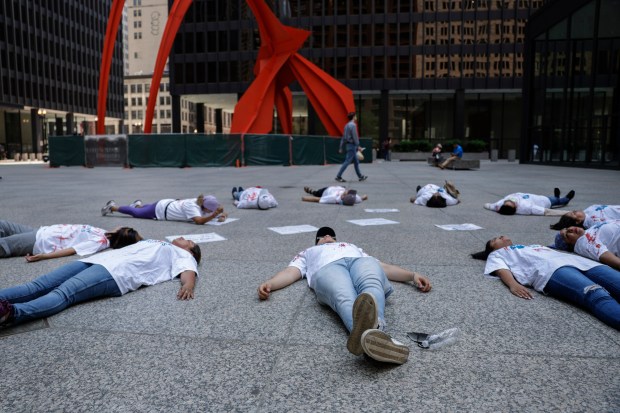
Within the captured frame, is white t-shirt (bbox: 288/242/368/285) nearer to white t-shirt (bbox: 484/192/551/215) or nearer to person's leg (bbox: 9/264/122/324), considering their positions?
person's leg (bbox: 9/264/122/324)

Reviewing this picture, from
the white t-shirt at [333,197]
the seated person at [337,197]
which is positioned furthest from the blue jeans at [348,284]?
the white t-shirt at [333,197]

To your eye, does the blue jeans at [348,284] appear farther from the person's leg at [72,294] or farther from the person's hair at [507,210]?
the person's hair at [507,210]

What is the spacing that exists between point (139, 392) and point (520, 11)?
5097 cm

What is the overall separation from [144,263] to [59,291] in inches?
29.8

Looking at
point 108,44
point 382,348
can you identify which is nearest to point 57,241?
point 382,348

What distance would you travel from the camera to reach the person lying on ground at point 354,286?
2699 millimetres

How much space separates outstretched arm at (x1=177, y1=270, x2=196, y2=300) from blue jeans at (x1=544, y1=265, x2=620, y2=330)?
9.28 ft

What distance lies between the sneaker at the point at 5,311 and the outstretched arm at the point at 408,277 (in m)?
2.78

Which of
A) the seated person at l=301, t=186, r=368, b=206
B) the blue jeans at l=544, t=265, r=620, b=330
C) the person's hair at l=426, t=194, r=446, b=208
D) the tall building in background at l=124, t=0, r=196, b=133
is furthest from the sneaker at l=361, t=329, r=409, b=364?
the tall building in background at l=124, t=0, r=196, b=133

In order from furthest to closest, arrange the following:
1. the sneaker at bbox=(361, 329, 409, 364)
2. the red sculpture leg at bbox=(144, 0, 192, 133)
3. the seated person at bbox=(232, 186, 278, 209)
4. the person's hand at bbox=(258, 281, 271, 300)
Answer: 1. the red sculpture leg at bbox=(144, 0, 192, 133)
2. the seated person at bbox=(232, 186, 278, 209)
3. the person's hand at bbox=(258, 281, 271, 300)
4. the sneaker at bbox=(361, 329, 409, 364)

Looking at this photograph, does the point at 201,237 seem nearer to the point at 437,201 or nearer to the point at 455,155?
the point at 437,201

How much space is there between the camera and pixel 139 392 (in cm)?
245

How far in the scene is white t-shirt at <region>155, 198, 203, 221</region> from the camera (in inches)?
305

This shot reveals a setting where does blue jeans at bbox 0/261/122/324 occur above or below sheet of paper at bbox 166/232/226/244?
above
